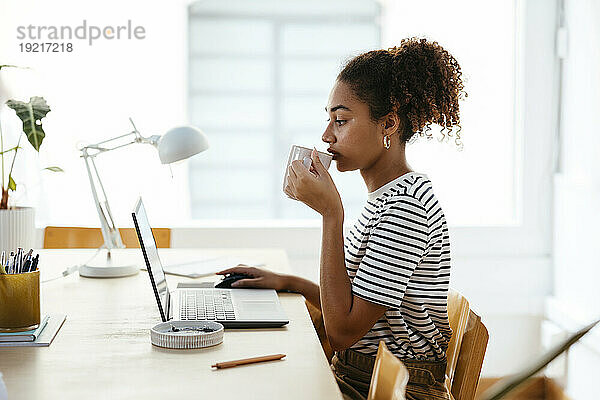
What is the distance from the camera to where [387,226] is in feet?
4.75

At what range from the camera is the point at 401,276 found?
56.1 inches

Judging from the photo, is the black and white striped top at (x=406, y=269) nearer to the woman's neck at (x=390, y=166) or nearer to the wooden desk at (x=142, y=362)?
the woman's neck at (x=390, y=166)

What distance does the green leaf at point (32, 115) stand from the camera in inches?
77.0

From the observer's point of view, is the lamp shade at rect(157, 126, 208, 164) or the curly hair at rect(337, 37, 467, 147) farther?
the lamp shade at rect(157, 126, 208, 164)

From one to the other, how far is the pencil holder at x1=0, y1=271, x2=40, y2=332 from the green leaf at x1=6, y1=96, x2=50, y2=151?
720 millimetres

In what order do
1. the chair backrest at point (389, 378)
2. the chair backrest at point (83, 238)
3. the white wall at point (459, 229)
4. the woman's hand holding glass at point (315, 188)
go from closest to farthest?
the chair backrest at point (389, 378) < the woman's hand holding glass at point (315, 188) < the chair backrest at point (83, 238) < the white wall at point (459, 229)

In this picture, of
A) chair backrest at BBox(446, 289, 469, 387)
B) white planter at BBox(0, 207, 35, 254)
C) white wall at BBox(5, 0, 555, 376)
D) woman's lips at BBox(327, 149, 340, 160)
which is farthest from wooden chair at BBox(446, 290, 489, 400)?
white wall at BBox(5, 0, 555, 376)

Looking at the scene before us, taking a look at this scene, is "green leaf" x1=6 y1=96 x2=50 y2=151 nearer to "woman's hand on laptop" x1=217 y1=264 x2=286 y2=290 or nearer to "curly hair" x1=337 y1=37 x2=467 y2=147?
"woman's hand on laptop" x1=217 y1=264 x2=286 y2=290

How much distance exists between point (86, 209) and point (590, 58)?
2112 millimetres

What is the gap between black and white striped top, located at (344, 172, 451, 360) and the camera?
1.43m

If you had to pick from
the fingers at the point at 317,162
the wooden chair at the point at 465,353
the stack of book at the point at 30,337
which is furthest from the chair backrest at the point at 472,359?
the stack of book at the point at 30,337

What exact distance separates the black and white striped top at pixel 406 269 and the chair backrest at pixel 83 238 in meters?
1.19

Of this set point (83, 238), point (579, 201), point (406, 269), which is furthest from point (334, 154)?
point (579, 201)

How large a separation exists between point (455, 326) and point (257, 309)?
16.6 inches
